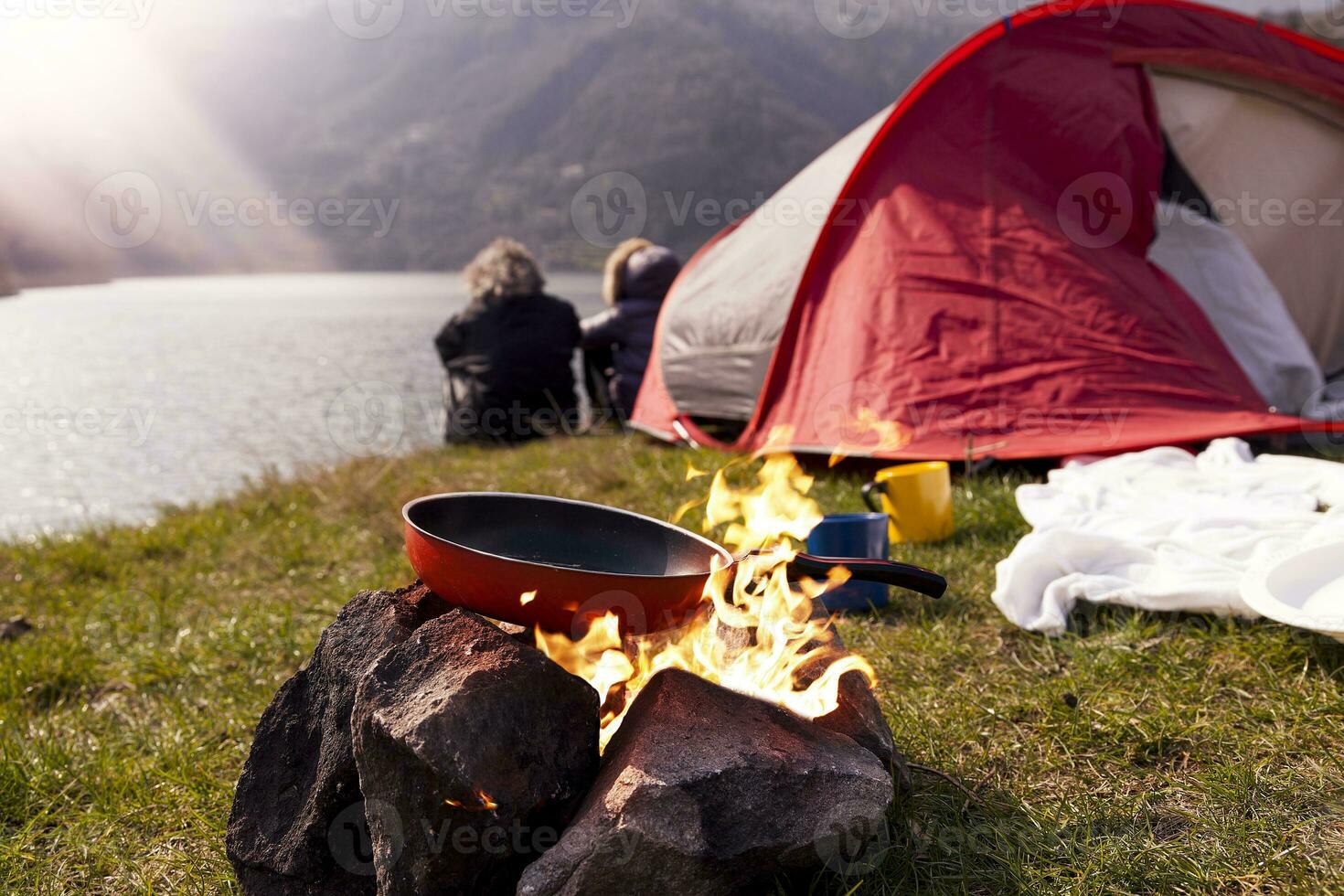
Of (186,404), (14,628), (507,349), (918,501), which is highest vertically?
(918,501)

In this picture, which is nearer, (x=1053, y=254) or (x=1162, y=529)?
(x=1162, y=529)

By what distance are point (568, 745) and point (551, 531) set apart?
635 mm

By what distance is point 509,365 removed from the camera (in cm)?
762

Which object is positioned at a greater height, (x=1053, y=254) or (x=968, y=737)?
(x=1053, y=254)

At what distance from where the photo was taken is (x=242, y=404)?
13.1m

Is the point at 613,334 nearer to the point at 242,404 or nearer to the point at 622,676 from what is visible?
the point at 622,676

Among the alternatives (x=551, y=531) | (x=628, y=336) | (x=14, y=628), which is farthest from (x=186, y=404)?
(x=551, y=531)

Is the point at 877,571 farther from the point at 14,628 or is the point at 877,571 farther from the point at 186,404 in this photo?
the point at 186,404

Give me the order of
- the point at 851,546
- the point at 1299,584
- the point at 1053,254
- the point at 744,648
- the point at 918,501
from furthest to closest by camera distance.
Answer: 1. the point at 1053,254
2. the point at 918,501
3. the point at 851,546
4. the point at 1299,584
5. the point at 744,648

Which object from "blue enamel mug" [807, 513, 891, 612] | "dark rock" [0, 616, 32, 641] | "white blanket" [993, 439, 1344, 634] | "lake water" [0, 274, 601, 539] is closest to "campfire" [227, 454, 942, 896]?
"blue enamel mug" [807, 513, 891, 612]

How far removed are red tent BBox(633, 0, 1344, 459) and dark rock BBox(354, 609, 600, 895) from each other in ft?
10.2

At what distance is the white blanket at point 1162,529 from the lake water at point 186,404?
5062 mm

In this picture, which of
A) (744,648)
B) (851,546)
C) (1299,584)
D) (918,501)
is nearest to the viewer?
(744,648)

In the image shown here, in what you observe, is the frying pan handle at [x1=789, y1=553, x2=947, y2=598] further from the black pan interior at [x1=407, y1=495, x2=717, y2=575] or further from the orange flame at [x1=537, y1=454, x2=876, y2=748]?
the black pan interior at [x1=407, y1=495, x2=717, y2=575]
